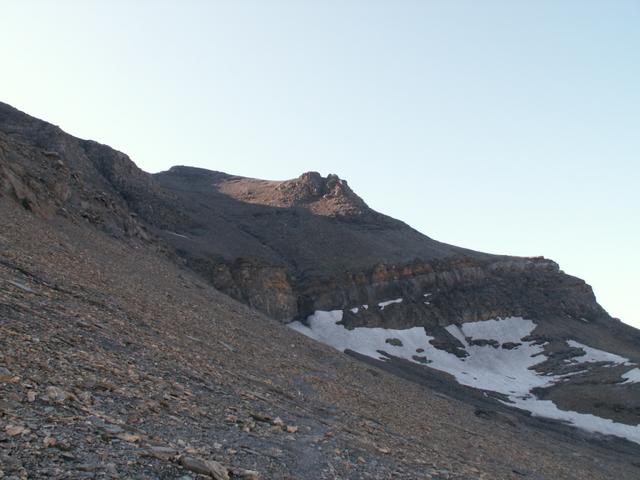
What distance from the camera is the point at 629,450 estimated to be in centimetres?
4297

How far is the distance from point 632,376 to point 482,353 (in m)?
16.4

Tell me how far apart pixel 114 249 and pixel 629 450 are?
38138mm

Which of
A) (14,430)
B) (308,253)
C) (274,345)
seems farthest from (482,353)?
(14,430)

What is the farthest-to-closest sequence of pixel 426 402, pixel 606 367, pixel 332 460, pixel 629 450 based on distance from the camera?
pixel 606 367, pixel 629 450, pixel 426 402, pixel 332 460

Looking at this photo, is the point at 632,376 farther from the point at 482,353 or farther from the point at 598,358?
the point at 482,353

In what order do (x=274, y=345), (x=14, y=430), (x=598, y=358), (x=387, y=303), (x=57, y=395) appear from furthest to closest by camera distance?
(x=387, y=303), (x=598, y=358), (x=274, y=345), (x=57, y=395), (x=14, y=430)

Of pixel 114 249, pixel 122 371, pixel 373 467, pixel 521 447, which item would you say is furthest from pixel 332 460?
pixel 114 249

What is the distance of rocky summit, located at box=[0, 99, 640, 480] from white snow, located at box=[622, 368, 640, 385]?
13.7 inches

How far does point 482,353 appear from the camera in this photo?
69250 millimetres

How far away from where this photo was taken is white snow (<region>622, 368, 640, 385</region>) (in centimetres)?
5590

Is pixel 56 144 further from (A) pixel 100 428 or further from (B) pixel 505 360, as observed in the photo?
(A) pixel 100 428

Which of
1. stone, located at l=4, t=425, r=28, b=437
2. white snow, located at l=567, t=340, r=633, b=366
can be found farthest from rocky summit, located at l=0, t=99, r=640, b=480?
white snow, located at l=567, t=340, r=633, b=366

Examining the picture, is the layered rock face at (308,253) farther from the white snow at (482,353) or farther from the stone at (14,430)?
the stone at (14,430)

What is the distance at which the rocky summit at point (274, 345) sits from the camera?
1020cm
